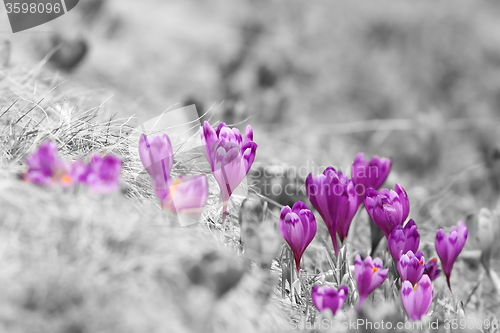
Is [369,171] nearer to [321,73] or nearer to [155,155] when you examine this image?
[155,155]

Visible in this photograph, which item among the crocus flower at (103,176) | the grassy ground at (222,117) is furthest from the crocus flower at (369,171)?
the crocus flower at (103,176)

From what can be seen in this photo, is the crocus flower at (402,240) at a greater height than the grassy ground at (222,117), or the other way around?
the grassy ground at (222,117)

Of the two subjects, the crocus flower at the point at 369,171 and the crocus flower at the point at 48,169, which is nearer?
the crocus flower at the point at 48,169

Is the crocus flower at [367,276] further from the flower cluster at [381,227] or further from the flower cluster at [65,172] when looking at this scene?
the flower cluster at [65,172]

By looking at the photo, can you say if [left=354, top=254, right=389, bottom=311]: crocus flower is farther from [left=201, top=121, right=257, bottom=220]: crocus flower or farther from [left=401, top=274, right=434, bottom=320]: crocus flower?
[left=201, top=121, right=257, bottom=220]: crocus flower

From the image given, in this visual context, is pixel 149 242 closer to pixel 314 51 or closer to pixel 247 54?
pixel 247 54
